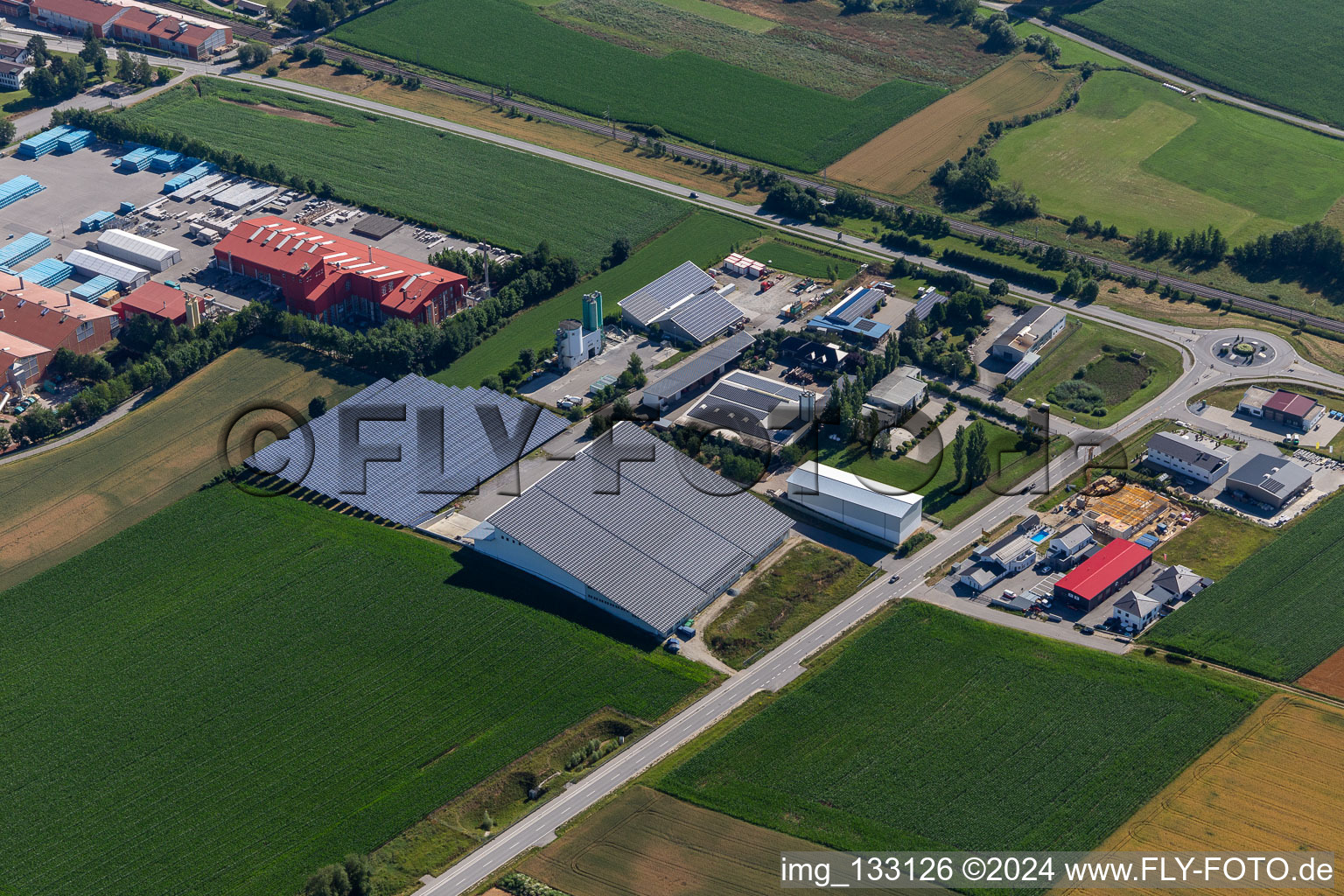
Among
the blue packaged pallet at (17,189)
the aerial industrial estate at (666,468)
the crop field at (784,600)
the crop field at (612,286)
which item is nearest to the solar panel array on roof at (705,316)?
the aerial industrial estate at (666,468)

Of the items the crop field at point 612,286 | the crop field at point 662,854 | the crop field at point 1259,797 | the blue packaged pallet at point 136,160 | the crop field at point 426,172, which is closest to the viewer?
the crop field at point 662,854

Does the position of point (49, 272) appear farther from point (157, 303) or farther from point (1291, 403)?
point (1291, 403)

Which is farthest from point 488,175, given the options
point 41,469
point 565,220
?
point 41,469

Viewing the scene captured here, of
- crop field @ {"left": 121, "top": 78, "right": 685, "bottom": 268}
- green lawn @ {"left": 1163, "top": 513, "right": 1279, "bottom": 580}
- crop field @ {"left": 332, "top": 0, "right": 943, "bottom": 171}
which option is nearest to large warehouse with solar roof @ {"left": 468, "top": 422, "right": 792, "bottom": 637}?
green lawn @ {"left": 1163, "top": 513, "right": 1279, "bottom": 580}

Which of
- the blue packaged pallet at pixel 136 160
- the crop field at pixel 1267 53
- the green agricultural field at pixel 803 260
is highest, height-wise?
the crop field at pixel 1267 53

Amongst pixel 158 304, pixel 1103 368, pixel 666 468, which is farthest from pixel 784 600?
pixel 158 304

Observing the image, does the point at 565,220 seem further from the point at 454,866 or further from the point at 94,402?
the point at 454,866

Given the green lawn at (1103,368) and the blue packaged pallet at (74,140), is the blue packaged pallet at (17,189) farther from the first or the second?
the green lawn at (1103,368)
